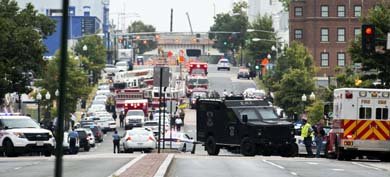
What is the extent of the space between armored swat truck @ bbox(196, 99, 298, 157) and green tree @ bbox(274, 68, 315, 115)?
4365 cm

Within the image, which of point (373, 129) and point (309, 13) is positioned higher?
point (309, 13)

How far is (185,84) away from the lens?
111750 mm

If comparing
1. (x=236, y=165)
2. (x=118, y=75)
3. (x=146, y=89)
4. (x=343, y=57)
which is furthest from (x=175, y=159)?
(x=343, y=57)

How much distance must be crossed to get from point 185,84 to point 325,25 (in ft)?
52.8

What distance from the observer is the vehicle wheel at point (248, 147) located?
3841cm

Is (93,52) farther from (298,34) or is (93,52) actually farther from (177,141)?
(177,141)

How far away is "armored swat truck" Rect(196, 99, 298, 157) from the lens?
38.3m

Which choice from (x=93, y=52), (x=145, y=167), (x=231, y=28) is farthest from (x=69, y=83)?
(x=231, y=28)

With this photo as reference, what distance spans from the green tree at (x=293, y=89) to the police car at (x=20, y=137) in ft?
151

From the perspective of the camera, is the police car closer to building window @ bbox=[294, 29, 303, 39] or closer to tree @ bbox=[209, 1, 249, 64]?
building window @ bbox=[294, 29, 303, 39]

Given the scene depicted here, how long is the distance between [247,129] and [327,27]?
78270mm

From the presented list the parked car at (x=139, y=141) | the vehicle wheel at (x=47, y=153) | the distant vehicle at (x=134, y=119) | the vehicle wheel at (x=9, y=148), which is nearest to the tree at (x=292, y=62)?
the distant vehicle at (x=134, y=119)

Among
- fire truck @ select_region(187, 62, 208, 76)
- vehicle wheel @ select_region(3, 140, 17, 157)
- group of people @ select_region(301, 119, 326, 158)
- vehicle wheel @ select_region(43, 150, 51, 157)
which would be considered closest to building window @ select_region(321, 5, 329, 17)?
fire truck @ select_region(187, 62, 208, 76)

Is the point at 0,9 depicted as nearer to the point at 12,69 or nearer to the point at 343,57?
the point at 12,69
